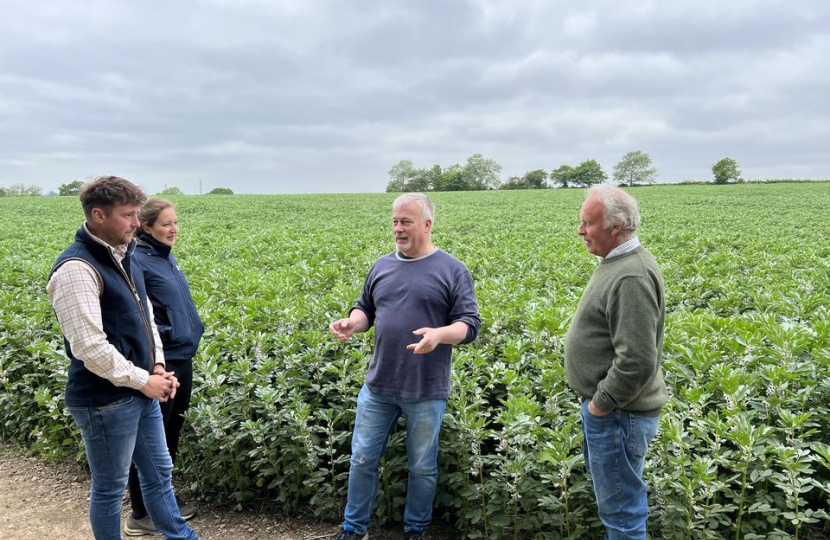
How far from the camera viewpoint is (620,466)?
289cm

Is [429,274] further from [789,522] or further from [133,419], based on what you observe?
[789,522]

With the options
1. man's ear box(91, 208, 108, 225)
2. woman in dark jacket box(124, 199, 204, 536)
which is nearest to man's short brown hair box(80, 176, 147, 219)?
man's ear box(91, 208, 108, 225)

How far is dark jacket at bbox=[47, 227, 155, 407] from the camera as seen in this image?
2.85 m

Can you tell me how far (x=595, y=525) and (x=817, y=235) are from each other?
59.2 ft

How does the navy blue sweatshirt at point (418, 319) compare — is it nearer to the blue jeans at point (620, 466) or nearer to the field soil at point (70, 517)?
the blue jeans at point (620, 466)

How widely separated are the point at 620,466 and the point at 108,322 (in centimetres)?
290

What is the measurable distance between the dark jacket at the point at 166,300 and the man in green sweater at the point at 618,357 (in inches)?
111

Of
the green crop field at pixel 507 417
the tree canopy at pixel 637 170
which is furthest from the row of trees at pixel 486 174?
the green crop field at pixel 507 417

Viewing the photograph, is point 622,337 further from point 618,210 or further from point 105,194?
point 105,194

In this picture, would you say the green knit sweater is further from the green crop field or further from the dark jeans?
the dark jeans

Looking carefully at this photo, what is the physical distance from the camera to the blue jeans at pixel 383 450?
138 inches

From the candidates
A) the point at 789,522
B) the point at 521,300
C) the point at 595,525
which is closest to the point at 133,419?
the point at 595,525

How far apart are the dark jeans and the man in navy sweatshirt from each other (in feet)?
4.50

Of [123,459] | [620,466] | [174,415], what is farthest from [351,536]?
[620,466]
